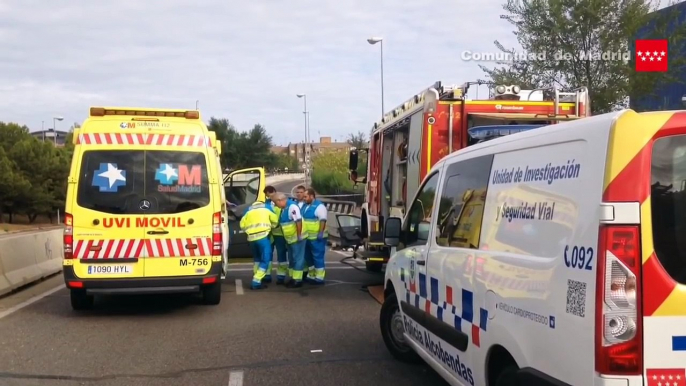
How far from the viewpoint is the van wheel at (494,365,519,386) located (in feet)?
12.9

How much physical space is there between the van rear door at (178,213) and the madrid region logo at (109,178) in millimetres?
324

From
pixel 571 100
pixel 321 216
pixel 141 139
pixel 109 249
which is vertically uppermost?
pixel 571 100

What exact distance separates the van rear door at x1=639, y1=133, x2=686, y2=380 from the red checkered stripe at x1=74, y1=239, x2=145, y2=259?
7.19 metres

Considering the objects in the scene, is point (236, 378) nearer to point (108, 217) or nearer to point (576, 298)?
point (108, 217)

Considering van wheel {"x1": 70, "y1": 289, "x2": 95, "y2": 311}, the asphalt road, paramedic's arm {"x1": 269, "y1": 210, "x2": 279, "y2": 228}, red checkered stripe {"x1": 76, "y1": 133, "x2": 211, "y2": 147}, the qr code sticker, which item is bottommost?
the asphalt road

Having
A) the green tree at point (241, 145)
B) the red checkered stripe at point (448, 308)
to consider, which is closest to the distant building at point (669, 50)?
the red checkered stripe at point (448, 308)

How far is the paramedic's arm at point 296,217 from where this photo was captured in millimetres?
11906

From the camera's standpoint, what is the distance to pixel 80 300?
9.73 metres

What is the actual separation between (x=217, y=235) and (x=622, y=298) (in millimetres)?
6872

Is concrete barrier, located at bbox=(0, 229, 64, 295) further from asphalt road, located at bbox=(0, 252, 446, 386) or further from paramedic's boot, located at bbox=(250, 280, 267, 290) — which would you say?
paramedic's boot, located at bbox=(250, 280, 267, 290)

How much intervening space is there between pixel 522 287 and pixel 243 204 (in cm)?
1324

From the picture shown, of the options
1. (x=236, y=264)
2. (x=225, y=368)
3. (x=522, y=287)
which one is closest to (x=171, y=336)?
(x=225, y=368)

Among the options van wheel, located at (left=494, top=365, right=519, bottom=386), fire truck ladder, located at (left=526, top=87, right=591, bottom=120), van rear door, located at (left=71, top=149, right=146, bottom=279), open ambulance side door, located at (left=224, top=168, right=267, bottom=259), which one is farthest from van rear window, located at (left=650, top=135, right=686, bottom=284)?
open ambulance side door, located at (left=224, top=168, right=267, bottom=259)

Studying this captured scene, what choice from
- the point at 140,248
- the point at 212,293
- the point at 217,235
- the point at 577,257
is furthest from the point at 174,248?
the point at 577,257
